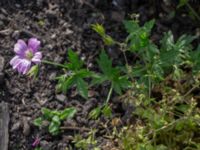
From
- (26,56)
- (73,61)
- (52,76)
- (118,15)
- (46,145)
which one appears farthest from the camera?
(118,15)

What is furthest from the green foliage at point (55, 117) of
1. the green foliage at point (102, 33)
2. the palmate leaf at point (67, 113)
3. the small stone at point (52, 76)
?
the green foliage at point (102, 33)

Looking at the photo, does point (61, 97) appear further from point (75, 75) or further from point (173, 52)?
point (173, 52)

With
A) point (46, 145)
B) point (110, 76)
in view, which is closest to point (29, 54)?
point (110, 76)

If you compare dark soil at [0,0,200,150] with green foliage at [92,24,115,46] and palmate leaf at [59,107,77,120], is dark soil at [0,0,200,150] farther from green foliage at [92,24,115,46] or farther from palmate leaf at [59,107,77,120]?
green foliage at [92,24,115,46]

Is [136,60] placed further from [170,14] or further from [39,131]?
[39,131]

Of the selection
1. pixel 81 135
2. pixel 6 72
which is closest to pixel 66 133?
pixel 81 135

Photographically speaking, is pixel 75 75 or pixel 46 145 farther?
pixel 46 145
